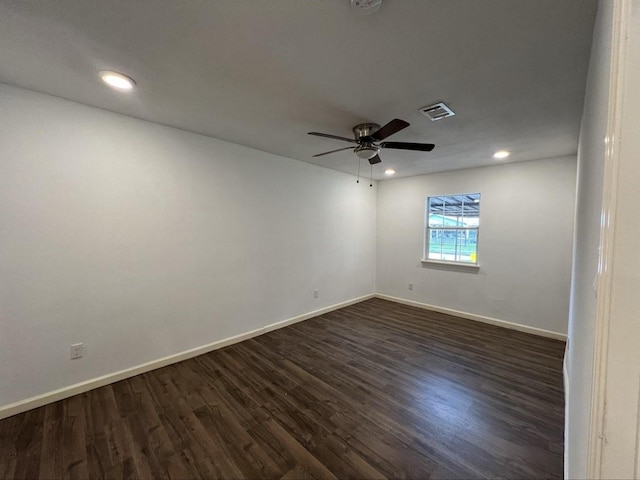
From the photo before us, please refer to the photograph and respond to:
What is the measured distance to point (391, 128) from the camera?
6.92 ft

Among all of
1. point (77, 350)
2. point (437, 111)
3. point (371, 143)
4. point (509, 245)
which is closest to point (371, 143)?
point (371, 143)

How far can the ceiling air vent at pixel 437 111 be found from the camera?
2.19m

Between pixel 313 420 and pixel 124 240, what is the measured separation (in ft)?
8.01

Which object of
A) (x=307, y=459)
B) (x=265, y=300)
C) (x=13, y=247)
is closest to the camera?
(x=307, y=459)

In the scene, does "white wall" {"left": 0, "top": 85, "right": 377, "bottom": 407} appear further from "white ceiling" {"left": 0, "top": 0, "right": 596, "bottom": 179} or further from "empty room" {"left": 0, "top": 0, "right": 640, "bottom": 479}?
"white ceiling" {"left": 0, "top": 0, "right": 596, "bottom": 179}

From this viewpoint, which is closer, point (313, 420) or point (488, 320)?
point (313, 420)

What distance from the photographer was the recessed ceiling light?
1.83m

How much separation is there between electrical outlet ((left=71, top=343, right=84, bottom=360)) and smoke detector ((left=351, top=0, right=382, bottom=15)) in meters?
3.34

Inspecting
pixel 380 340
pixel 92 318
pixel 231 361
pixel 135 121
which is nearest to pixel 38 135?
pixel 135 121

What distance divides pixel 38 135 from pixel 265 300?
2842 millimetres

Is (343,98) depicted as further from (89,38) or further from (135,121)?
(135,121)

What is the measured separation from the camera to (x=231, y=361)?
2926mm

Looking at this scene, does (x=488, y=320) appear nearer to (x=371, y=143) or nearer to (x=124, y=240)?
(x=371, y=143)

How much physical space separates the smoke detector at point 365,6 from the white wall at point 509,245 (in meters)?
3.84
